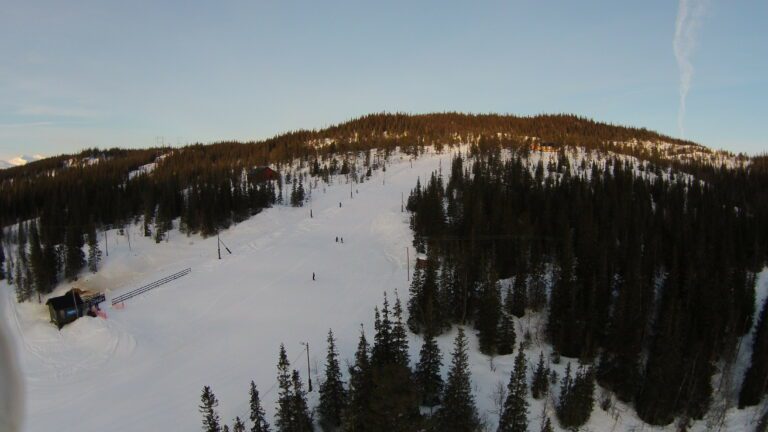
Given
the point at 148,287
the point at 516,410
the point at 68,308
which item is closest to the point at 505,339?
the point at 516,410

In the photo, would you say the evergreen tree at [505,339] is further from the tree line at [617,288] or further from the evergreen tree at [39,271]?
the evergreen tree at [39,271]

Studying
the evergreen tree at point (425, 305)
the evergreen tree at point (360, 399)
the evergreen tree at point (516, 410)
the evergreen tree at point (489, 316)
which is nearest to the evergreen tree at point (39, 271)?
the evergreen tree at point (425, 305)

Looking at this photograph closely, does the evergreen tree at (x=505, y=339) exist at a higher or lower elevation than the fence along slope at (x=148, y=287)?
lower

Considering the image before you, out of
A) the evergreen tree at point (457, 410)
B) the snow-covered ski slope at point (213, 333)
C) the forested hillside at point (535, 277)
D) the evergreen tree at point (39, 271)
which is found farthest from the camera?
the evergreen tree at point (39, 271)

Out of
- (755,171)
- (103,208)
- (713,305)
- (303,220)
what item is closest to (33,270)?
(103,208)

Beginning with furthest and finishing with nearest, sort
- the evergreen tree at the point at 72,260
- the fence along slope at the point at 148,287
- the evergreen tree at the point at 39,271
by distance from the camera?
the evergreen tree at the point at 72,260, the evergreen tree at the point at 39,271, the fence along slope at the point at 148,287

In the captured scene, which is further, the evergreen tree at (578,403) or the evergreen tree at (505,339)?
the evergreen tree at (505,339)

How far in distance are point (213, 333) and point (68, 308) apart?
58.8 ft

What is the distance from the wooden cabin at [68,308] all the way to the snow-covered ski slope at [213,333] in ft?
4.71

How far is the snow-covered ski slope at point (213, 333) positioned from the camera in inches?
1172

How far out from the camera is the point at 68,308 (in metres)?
44.1

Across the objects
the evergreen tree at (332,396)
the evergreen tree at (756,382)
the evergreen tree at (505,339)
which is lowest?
the evergreen tree at (756,382)

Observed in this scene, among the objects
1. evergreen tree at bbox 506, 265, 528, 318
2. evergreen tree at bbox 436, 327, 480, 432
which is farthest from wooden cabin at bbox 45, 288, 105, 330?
evergreen tree at bbox 506, 265, 528, 318

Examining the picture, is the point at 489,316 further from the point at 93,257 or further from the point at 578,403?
the point at 93,257
